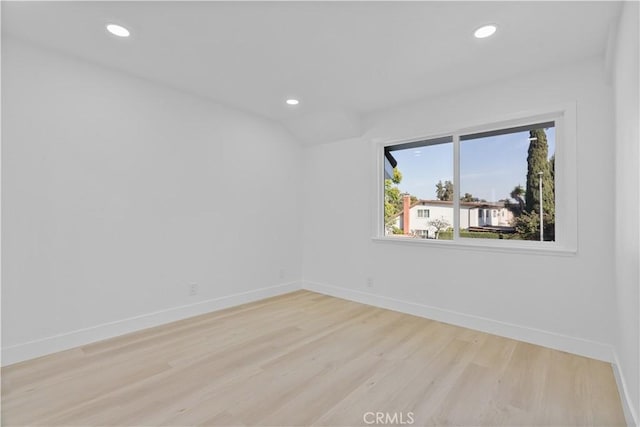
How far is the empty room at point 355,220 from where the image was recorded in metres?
1.93

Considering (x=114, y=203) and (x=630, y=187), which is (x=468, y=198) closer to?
(x=630, y=187)

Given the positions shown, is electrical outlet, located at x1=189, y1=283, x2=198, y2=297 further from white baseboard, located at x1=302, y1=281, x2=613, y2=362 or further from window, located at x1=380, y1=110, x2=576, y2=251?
window, located at x1=380, y1=110, x2=576, y2=251

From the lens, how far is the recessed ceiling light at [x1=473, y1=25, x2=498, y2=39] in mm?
2154

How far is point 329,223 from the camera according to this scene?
171 inches

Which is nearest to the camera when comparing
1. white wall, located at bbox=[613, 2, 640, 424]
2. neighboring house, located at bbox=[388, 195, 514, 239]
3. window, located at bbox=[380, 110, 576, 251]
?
white wall, located at bbox=[613, 2, 640, 424]

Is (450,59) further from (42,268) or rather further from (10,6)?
(42,268)

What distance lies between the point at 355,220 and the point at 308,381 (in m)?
2.28

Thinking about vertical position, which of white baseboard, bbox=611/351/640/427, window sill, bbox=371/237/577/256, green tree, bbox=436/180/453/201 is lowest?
white baseboard, bbox=611/351/640/427

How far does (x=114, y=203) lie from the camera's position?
112 inches

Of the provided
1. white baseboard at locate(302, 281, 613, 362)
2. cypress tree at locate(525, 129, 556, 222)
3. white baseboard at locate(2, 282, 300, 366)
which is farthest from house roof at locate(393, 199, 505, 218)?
white baseboard at locate(2, 282, 300, 366)

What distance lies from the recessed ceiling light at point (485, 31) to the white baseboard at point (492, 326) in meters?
2.41

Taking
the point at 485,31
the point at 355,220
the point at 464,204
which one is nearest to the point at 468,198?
the point at 464,204

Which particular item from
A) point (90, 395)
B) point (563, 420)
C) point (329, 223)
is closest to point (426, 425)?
point (563, 420)

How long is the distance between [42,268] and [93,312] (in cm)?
54
